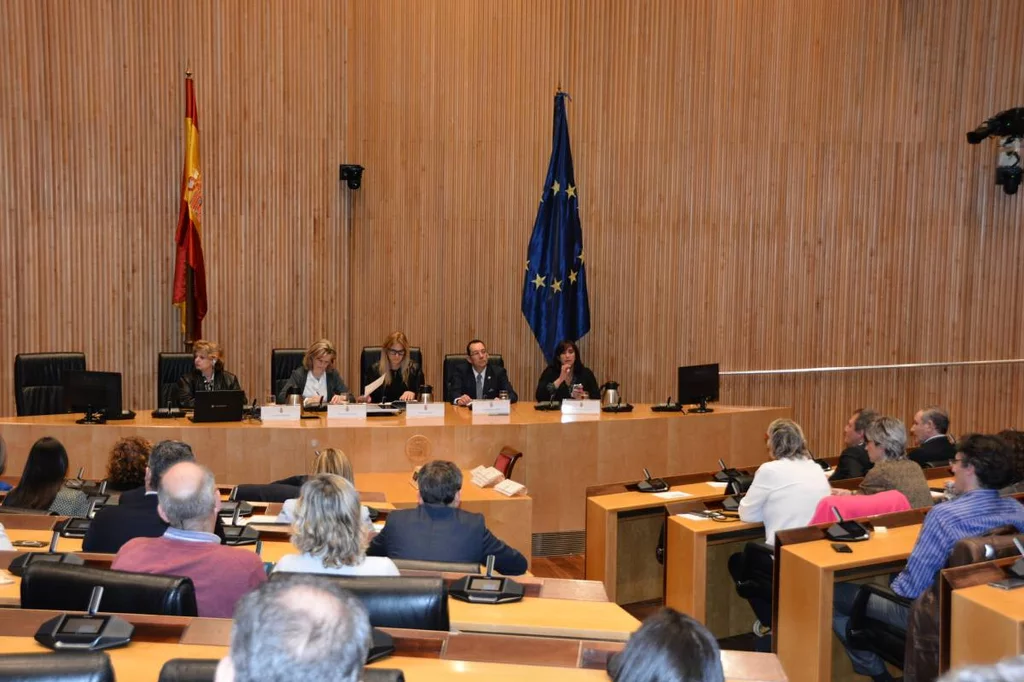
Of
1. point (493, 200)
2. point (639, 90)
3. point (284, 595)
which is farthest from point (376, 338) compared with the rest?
point (284, 595)

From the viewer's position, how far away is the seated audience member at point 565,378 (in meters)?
7.88

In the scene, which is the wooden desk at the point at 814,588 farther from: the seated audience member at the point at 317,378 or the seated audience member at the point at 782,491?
the seated audience member at the point at 317,378

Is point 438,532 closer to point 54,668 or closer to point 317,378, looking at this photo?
point 54,668

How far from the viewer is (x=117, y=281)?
8281 millimetres

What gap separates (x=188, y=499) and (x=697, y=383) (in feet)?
16.4

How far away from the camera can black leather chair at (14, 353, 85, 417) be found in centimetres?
712

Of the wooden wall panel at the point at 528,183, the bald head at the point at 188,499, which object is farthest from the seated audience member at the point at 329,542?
the wooden wall panel at the point at 528,183

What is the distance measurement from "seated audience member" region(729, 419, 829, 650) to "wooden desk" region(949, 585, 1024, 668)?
1344 millimetres

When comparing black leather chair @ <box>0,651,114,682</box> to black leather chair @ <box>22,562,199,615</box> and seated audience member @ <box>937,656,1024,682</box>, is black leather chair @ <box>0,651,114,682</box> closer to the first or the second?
black leather chair @ <box>22,562,199,615</box>

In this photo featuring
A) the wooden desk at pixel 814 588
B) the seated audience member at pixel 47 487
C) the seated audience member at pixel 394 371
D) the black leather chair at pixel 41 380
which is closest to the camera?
the wooden desk at pixel 814 588

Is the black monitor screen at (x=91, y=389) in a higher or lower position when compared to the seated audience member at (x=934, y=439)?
higher

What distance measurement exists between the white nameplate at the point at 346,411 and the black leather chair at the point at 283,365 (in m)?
1.14

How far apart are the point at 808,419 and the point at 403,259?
13.7 feet

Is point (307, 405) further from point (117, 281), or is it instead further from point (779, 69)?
point (779, 69)
